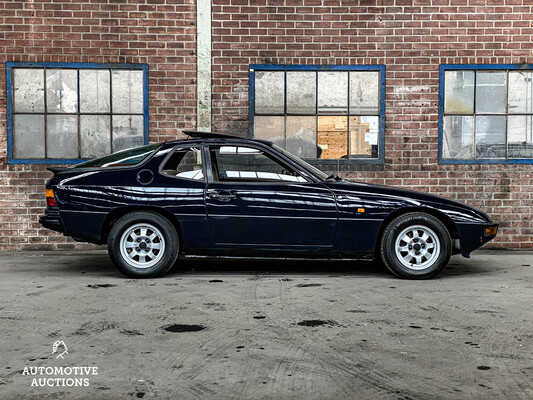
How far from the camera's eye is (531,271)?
7945mm

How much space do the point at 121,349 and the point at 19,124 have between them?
6.59m

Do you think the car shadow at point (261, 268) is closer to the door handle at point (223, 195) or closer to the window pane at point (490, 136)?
the door handle at point (223, 195)

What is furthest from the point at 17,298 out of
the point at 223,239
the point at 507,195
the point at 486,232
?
the point at 507,195

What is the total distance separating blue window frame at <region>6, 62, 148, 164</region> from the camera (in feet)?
32.7

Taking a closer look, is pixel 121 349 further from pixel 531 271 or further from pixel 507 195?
pixel 507 195

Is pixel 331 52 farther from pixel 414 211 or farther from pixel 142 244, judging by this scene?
pixel 142 244

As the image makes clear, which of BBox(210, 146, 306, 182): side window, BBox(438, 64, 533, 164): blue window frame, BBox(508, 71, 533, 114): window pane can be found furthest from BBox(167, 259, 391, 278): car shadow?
BBox(508, 71, 533, 114): window pane

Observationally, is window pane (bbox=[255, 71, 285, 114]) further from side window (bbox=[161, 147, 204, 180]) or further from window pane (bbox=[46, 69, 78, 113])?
side window (bbox=[161, 147, 204, 180])

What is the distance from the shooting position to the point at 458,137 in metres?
10.3

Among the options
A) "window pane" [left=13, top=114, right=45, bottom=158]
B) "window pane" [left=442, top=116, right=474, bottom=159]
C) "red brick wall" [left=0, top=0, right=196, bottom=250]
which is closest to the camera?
"red brick wall" [left=0, top=0, right=196, bottom=250]

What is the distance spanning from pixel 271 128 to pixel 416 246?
3750 millimetres

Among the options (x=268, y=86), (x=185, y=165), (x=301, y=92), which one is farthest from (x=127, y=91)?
(x=185, y=165)

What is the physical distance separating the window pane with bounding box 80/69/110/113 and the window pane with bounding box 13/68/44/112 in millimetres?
613

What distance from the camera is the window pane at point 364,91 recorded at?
10172mm
